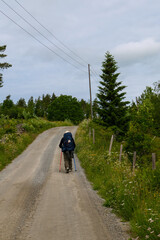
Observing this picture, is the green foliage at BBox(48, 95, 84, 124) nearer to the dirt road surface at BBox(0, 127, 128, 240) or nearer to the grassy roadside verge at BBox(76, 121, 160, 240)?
the dirt road surface at BBox(0, 127, 128, 240)

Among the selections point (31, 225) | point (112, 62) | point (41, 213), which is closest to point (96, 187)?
point (41, 213)

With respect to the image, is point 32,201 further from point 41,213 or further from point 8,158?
point 8,158

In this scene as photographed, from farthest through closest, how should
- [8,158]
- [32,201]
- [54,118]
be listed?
[54,118] < [8,158] < [32,201]

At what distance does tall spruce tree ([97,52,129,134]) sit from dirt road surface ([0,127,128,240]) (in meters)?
A: 19.3

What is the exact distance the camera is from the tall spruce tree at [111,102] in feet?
97.0

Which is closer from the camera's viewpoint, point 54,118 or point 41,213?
point 41,213

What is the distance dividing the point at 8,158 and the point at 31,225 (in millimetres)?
11288

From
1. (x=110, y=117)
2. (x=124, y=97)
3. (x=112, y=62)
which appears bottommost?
(x=110, y=117)

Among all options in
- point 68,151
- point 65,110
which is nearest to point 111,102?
point 68,151

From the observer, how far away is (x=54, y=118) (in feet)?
294

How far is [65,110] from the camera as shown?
291 ft

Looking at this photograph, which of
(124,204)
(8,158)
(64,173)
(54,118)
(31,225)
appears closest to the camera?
(31,225)

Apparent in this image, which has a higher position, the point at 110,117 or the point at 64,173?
the point at 110,117

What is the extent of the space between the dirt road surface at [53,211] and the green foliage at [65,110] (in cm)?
7704
